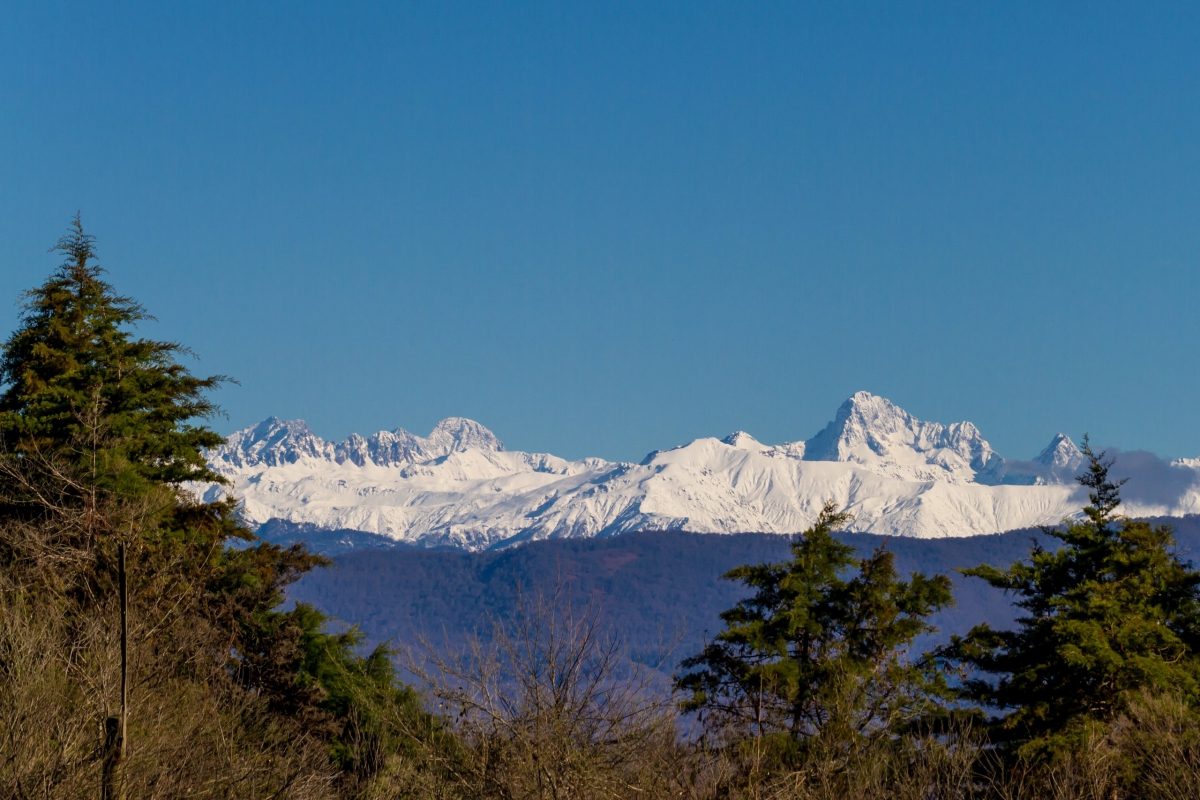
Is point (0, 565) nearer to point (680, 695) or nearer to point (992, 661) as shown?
point (680, 695)

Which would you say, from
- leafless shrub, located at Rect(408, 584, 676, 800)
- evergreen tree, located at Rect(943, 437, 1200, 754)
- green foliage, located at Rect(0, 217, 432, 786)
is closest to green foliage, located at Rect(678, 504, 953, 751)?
evergreen tree, located at Rect(943, 437, 1200, 754)

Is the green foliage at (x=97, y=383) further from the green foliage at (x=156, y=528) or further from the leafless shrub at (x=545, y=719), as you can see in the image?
the leafless shrub at (x=545, y=719)

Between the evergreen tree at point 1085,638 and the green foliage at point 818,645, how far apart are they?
1.93m

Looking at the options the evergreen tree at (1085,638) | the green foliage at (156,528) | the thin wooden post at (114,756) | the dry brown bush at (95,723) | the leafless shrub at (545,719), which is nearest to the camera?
the thin wooden post at (114,756)

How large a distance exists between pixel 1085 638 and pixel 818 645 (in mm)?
8938

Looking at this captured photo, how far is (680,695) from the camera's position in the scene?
3978cm

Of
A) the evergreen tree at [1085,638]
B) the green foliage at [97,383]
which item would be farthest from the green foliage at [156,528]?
the evergreen tree at [1085,638]

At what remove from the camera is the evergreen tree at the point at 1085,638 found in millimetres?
36812

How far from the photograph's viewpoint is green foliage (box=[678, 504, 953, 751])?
3994cm

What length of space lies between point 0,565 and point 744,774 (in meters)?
20.5

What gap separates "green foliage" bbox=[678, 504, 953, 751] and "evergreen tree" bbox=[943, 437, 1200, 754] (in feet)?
6.33

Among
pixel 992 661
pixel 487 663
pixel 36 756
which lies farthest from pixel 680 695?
pixel 36 756

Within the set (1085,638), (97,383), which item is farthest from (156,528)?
(1085,638)

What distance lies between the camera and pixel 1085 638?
36906 mm
